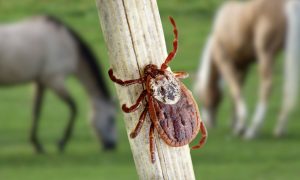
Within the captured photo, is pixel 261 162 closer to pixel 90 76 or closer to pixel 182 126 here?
pixel 90 76

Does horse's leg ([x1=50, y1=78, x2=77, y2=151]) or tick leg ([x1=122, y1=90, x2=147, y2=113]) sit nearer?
tick leg ([x1=122, y1=90, x2=147, y2=113])

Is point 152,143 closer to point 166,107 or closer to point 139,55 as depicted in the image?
point 166,107

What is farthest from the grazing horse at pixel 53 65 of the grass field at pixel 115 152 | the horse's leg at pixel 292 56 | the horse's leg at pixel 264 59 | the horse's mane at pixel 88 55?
the horse's leg at pixel 292 56

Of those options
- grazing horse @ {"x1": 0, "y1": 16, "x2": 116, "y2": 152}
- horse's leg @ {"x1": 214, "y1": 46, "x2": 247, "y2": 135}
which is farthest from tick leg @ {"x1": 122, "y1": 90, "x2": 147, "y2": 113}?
horse's leg @ {"x1": 214, "y1": 46, "x2": 247, "y2": 135}

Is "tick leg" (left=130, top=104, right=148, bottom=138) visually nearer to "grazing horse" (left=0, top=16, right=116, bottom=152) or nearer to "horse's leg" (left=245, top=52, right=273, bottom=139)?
"grazing horse" (left=0, top=16, right=116, bottom=152)

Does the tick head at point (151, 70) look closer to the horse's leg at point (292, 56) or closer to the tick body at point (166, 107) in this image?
the tick body at point (166, 107)
